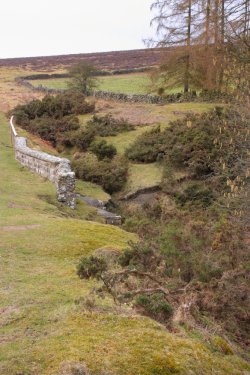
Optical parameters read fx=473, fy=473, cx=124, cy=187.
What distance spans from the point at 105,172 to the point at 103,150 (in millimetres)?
3174

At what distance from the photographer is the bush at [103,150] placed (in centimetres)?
2725

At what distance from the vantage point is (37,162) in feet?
76.6

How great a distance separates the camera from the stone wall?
63.2ft

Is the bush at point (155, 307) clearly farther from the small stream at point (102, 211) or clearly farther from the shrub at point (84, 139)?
the shrub at point (84, 139)

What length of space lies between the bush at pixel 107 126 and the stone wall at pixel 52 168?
4971 millimetres

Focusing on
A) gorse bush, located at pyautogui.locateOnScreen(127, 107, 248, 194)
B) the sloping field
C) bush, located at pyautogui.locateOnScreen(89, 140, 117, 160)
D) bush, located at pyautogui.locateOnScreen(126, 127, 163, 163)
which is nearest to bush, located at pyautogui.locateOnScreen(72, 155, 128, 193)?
bush, located at pyautogui.locateOnScreen(126, 127, 163, 163)

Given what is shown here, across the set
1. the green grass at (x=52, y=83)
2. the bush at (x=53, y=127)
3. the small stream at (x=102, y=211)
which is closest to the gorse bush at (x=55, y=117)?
the bush at (x=53, y=127)

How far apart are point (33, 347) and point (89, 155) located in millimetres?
21359

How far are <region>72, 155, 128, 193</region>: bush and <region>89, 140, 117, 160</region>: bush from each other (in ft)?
3.33

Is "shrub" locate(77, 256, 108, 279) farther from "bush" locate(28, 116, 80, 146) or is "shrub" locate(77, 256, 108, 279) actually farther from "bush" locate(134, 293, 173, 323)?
"bush" locate(28, 116, 80, 146)

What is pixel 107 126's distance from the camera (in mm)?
31266

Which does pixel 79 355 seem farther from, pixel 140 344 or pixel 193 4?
pixel 193 4

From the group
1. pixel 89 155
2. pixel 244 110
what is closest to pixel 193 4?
pixel 89 155

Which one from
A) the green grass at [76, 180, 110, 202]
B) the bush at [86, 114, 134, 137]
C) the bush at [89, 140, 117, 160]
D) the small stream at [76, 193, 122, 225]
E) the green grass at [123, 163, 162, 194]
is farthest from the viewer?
the bush at [86, 114, 134, 137]
